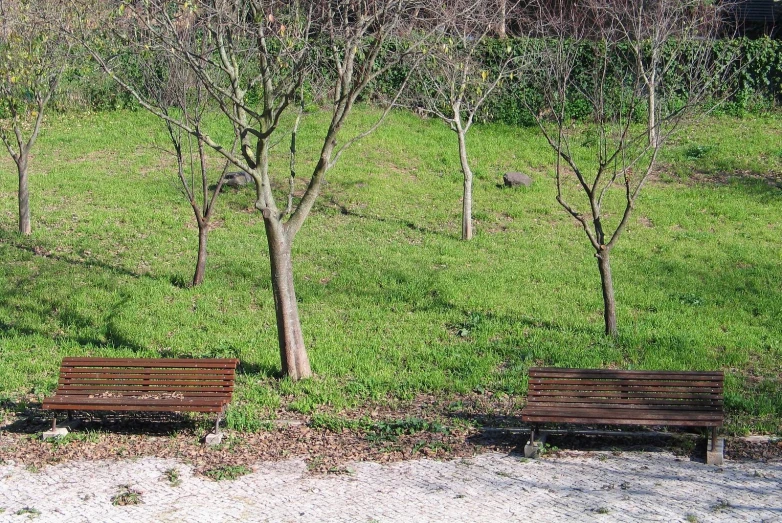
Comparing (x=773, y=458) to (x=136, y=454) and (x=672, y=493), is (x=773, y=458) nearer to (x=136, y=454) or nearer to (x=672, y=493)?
(x=672, y=493)

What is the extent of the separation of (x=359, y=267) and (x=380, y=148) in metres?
7.64

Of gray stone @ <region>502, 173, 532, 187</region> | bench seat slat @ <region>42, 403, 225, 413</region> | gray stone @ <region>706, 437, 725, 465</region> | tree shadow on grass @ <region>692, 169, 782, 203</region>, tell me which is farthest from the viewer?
gray stone @ <region>502, 173, 532, 187</region>

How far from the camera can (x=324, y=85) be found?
11.9 m

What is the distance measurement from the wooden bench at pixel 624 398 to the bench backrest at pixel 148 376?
3.16m

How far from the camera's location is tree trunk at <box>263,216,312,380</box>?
9672mm

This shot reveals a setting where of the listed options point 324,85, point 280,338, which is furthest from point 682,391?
point 324,85

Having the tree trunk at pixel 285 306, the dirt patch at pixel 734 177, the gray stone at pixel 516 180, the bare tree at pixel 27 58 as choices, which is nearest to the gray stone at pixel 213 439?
the tree trunk at pixel 285 306

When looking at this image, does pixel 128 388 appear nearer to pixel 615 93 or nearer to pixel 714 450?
pixel 714 450

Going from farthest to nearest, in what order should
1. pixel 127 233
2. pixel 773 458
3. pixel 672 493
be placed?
1. pixel 127 233
2. pixel 773 458
3. pixel 672 493

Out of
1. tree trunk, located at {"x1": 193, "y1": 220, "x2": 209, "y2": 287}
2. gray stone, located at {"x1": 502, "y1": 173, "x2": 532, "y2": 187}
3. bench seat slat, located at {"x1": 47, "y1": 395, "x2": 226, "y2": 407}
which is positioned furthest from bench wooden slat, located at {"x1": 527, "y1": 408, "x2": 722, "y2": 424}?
gray stone, located at {"x1": 502, "y1": 173, "x2": 532, "y2": 187}

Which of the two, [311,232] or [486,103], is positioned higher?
[486,103]

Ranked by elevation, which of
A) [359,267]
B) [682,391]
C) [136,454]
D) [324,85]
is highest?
[324,85]

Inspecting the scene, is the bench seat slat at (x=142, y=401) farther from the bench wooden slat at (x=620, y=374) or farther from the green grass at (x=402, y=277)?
the bench wooden slat at (x=620, y=374)

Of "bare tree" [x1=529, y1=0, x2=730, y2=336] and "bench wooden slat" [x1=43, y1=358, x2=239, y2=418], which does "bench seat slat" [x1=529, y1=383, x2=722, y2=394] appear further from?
"bench wooden slat" [x1=43, y1=358, x2=239, y2=418]
